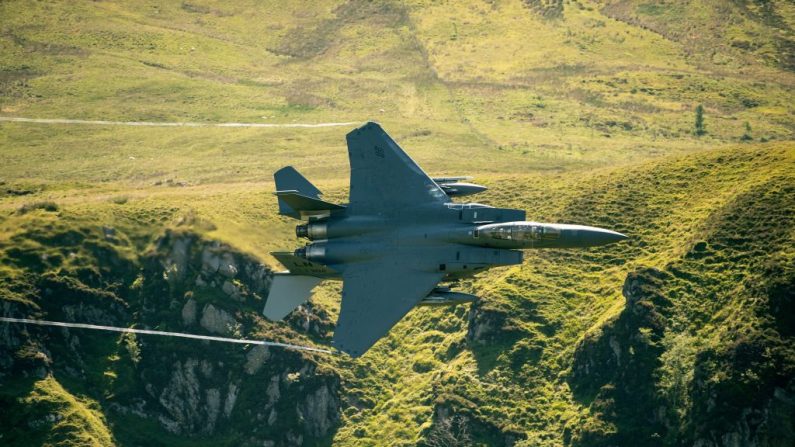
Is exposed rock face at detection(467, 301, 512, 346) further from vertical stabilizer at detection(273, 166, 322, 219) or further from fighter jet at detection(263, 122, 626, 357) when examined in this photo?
fighter jet at detection(263, 122, 626, 357)

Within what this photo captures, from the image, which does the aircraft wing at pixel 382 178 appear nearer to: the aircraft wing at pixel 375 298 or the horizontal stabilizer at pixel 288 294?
the aircraft wing at pixel 375 298

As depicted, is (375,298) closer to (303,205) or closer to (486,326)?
(303,205)

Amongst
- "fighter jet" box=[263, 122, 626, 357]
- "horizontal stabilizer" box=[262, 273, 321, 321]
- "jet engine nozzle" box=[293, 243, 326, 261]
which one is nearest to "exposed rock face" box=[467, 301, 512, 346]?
"fighter jet" box=[263, 122, 626, 357]

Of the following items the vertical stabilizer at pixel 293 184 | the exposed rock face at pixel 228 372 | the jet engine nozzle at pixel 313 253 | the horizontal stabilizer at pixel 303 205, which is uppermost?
the vertical stabilizer at pixel 293 184

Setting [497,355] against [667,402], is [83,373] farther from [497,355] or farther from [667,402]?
[667,402]

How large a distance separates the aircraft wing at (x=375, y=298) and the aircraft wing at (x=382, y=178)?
4098 mm

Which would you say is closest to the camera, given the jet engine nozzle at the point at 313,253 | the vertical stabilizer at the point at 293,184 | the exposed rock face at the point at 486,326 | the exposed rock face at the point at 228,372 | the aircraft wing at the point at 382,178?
the jet engine nozzle at the point at 313,253

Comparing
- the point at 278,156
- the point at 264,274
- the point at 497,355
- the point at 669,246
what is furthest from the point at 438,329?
the point at 278,156

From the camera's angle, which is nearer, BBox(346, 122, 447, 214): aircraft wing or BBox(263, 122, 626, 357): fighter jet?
BBox(263, 122, 626, 357): fighter jet

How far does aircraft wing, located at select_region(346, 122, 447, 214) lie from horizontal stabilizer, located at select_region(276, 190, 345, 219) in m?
1.90

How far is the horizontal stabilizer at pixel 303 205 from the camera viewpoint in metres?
64.1

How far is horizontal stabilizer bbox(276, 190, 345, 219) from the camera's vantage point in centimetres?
6412

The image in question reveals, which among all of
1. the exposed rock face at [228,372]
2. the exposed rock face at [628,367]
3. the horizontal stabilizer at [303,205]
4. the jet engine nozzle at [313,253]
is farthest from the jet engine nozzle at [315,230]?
the exposed rock face at [228,372]

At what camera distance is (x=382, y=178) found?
66.6 metres
